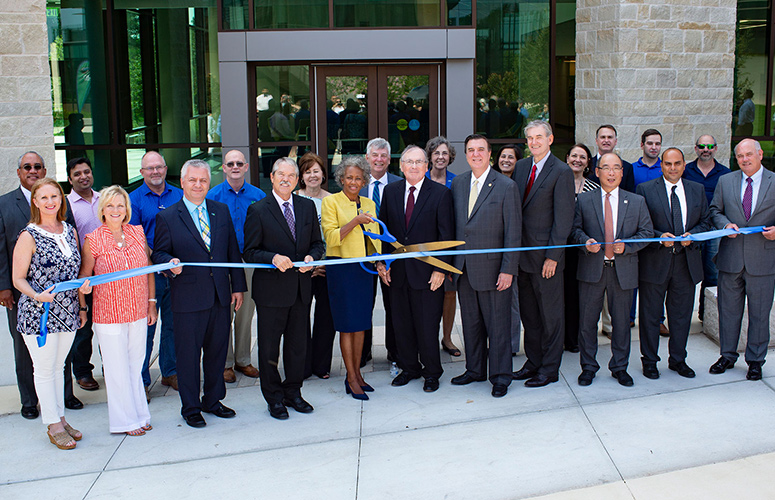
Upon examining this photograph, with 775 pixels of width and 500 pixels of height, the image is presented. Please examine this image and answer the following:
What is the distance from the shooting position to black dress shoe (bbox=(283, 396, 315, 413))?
18.9 ft

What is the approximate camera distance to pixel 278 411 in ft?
18.6

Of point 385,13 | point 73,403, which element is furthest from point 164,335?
point 385,13

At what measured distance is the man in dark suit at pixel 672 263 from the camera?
20.2 ft

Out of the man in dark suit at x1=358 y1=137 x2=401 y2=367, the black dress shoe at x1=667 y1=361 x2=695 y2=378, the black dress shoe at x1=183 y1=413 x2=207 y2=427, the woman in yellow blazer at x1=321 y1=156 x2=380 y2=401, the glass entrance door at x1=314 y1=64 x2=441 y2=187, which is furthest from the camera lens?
the glass entrance door at x1=314 y1=64 x2=441 y2=187

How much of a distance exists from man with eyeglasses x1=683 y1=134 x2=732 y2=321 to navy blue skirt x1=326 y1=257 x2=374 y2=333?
12.2 ft

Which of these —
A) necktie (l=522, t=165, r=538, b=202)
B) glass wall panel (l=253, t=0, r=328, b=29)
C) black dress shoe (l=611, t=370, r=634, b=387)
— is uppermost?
glass wall panel (l=253, t=0, r=328, b=29)

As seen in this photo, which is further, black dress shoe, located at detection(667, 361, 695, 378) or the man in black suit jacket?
black dress shoe, located at detection(667, 361, 695, 378)

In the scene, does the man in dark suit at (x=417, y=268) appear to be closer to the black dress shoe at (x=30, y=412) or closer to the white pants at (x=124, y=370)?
the white pants at (x=124, y=370)

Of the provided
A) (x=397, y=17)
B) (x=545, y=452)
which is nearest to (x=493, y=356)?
(x=545, y=452)

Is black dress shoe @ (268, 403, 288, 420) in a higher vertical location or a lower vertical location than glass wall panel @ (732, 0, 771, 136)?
lower

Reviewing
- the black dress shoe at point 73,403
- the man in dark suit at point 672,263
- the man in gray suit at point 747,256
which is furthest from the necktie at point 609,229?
the black dress shoe at point 73,403

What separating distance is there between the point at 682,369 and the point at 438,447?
250cm

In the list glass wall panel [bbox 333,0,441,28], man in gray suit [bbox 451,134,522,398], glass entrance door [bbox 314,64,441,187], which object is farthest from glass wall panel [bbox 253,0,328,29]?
man in gray suit [bbox 451,134,522,398]

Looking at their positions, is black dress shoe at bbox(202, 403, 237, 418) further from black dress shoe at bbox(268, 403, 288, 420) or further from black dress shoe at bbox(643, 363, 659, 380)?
black dress shoe at bbox(643, 363, 659, 380)
